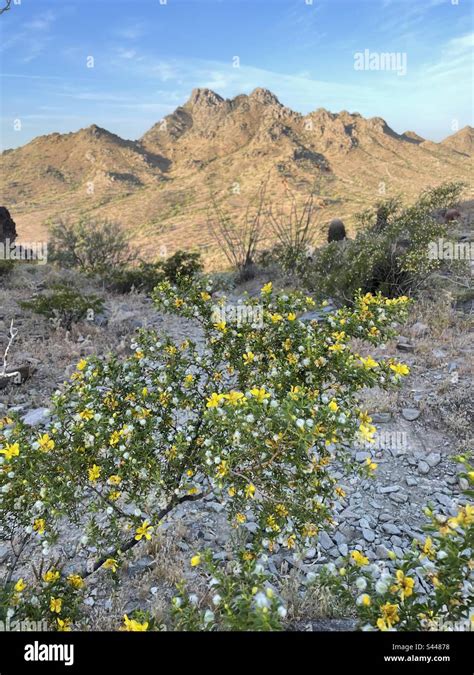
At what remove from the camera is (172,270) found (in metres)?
11.9

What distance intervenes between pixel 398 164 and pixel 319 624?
6570cm

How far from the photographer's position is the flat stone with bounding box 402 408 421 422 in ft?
14.2

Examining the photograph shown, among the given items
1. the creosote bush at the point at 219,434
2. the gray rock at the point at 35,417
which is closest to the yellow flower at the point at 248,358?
the creosote bush at the point at 219,434

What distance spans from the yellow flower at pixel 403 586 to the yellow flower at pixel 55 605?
1524 mm

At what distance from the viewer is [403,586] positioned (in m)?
1.39

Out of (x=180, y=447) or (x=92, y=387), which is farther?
(x=92, y=387)

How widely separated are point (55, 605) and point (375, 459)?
2.98 m

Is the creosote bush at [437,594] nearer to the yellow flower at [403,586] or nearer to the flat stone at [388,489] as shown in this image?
the yellow flower at [403,586]

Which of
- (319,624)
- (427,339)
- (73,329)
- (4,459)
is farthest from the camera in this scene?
(73,329)

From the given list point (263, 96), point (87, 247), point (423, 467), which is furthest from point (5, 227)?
point (263, 96)

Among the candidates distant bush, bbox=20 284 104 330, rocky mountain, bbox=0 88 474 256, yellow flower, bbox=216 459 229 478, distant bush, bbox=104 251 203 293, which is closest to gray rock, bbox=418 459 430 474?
yellow flower, bbox=216 459 229 478

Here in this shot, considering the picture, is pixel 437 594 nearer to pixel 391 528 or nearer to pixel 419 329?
pixel 391 528
